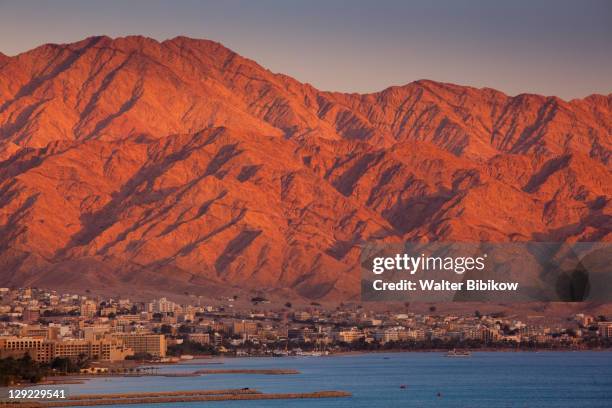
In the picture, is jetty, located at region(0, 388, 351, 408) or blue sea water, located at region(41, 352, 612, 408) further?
blue sea water, located at region(41, 352, 612, 408)

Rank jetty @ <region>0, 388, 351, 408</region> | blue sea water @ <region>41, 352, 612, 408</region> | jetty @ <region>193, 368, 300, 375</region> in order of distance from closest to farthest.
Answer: jetty @ <region>0, 388, 351, 408</region>
blue sea water @ <region>41, 352, 612, 408</region>
jetty @ <region>193, 368, 300, 375</region>

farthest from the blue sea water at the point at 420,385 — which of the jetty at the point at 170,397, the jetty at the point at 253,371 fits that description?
the jetty at the point at 170,397

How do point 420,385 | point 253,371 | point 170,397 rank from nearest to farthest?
point 170,397, point 420,385, point 253,371

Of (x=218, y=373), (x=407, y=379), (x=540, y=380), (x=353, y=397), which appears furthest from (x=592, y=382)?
(x=218, y=373)

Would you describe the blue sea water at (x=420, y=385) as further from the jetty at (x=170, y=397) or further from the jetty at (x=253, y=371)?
the jetty at (x=170, y=397)

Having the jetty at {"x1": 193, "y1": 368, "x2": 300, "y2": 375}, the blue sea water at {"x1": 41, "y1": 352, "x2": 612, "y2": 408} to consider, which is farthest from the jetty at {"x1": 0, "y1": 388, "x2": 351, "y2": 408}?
the jetty at {"x1": 193, "y1": 368, "x2": 300, "y2": 375}

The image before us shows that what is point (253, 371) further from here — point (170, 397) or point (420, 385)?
point (170, 397)

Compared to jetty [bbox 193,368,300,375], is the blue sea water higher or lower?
lower

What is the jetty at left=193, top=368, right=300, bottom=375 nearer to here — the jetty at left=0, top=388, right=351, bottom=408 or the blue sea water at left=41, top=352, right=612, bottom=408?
the blue sea water at left=41, top=352, right=612, bottom=408

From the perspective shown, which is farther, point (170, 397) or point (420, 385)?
point (420, 385)

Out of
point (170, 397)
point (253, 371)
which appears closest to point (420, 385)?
point (170, 397)

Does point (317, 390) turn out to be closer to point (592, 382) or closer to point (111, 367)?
point (592, 382)
